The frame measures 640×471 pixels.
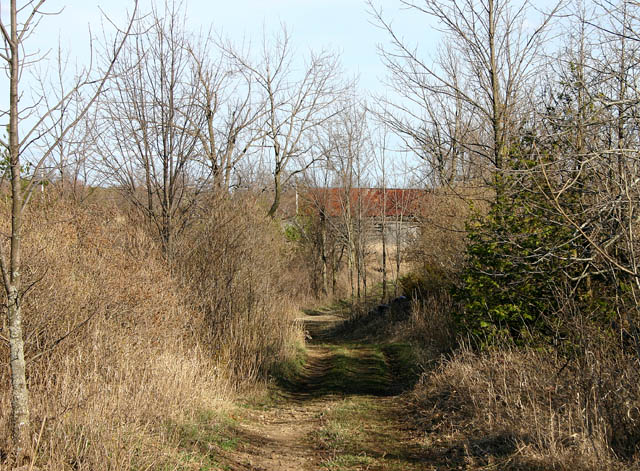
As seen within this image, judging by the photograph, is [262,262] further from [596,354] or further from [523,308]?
[596,354]

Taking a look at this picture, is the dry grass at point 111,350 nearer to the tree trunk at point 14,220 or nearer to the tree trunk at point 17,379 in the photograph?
the tree trunk at point 17,379

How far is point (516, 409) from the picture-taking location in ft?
21.6

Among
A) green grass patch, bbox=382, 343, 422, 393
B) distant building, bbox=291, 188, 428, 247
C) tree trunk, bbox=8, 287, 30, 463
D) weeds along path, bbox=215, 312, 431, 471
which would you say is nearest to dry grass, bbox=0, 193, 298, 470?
tree trunk, bbox=8, 287, 30, 463

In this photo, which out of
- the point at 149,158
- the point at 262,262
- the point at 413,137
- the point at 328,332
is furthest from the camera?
the point at 328,332

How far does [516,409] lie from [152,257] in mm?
5875

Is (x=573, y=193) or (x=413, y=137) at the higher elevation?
(x=413, y=137)

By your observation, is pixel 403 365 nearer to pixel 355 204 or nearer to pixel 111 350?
pixel 111 350

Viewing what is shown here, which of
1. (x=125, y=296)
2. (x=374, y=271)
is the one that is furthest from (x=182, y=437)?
(x=374, y=271)

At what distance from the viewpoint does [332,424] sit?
8.31m

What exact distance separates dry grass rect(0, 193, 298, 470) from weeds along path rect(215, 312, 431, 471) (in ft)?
2.44

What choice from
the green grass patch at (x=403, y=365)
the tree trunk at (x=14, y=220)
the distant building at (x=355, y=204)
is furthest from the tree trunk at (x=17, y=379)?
the distant building at (x=355, y=204)

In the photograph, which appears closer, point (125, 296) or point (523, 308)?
point (125, 296)

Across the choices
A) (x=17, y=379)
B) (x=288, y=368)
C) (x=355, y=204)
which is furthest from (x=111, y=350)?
(x=355, y=204)

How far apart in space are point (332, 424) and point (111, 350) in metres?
3.12
